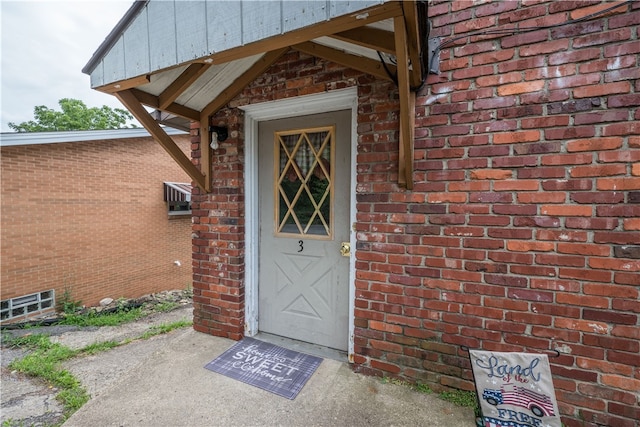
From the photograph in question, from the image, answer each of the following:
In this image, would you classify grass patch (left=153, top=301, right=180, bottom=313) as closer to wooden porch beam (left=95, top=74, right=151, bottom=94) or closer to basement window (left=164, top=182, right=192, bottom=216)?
basement window (left=164, top=182, right=192, bottom=216)

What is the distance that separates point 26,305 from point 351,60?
348 inches

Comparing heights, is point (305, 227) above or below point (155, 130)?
below

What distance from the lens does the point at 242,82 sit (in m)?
2.42

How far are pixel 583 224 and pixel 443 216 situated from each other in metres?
0.72

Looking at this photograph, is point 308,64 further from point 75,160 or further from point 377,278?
point 75,160

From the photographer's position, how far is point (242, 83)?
2418 millimetres

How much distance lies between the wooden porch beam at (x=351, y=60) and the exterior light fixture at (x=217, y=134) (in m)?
1.06

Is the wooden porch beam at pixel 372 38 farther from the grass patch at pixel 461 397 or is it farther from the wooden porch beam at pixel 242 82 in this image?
the grass patch at pixel 461 397

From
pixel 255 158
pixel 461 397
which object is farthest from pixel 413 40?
pixel 461 397

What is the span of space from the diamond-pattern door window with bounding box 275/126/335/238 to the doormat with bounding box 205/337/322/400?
3.42 feet

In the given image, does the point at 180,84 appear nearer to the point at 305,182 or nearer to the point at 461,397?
the point at 305,182

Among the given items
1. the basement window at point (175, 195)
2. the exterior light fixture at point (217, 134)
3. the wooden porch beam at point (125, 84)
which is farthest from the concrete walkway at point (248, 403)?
the basement window at point (175, 195)

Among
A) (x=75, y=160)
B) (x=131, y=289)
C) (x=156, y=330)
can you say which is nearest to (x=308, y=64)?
(x=156, y=330)

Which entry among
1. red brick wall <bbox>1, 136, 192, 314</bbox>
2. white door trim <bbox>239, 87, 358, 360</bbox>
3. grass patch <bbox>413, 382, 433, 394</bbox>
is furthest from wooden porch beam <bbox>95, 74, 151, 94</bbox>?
red brick wall <bbox>1, 136, 192, 314</bbox>
